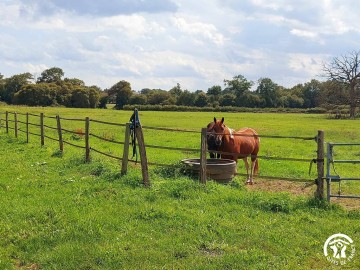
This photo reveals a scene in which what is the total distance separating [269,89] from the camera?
114 meters

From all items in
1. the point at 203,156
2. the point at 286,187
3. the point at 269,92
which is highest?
the point at 269,92

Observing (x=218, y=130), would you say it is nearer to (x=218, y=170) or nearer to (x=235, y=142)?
(x=235, y=142)

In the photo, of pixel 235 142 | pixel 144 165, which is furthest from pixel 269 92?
pixel 144 165

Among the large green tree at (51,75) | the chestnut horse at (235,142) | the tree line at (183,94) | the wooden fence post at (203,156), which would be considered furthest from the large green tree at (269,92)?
the wooden fence post at (203,156)

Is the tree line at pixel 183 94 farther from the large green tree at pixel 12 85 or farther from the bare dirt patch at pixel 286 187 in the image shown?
the bare dirt patch at pixel 286 187

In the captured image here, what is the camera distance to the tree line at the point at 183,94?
66.9m

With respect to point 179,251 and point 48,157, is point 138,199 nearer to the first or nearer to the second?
point 179,251

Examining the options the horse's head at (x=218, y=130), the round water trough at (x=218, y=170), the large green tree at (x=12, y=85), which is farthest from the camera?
the large green tree at (x=12, y=85)

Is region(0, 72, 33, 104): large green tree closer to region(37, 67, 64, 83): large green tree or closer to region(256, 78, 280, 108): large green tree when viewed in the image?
region(37, 67, 64, 83): large green tree

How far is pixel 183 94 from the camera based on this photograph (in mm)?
106938

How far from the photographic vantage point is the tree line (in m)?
66.9

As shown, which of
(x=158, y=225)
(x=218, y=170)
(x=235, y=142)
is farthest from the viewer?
(x=235, y=142)

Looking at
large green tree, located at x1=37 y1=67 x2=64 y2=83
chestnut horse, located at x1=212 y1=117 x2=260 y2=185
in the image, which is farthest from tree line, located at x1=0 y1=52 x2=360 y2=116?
chestnut horse, located at x1=212 y1=117 x2=260 y2=185

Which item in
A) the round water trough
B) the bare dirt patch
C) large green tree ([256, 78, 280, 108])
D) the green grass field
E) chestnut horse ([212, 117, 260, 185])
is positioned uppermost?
large green tree ([256, 78, 280, 108])
